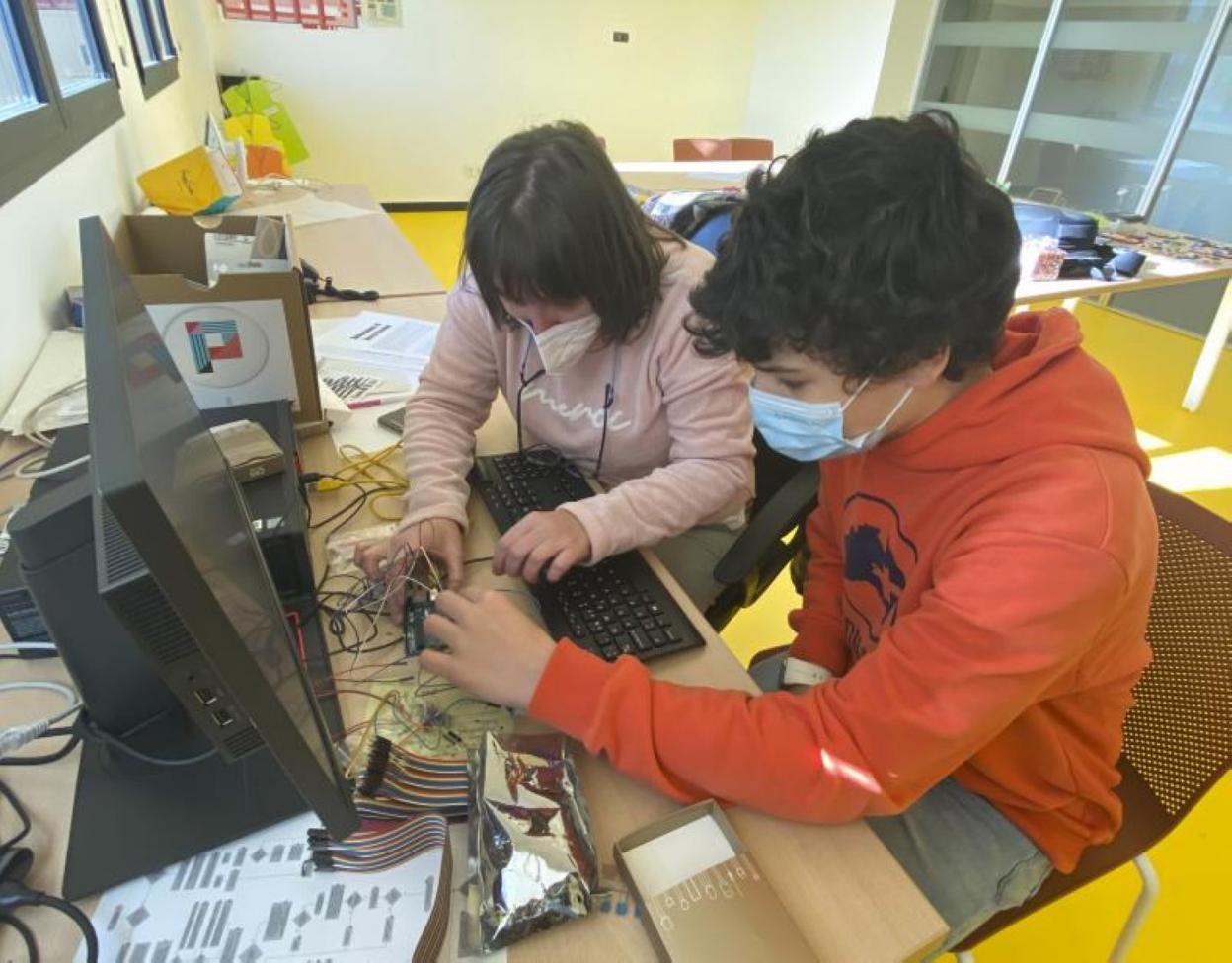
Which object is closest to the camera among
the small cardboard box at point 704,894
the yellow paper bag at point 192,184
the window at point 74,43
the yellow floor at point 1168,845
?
the small cardboard box at point 704,894

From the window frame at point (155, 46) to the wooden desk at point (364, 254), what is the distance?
20.2 inches

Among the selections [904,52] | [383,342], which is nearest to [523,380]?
[383,342]

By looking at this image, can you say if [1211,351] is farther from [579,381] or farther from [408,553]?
[408,553]

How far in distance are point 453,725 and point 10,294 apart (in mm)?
1151

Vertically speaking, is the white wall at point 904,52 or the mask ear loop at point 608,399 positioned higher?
the white wall at point 904,52

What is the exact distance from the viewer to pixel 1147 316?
4.34m

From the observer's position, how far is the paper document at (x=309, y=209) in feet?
7.97

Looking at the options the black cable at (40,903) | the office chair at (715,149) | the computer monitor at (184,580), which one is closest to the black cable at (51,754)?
the black cable at (40,903)

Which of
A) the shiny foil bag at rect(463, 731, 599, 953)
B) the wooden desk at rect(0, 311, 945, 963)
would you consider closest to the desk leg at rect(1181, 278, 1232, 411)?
the wooden desk at rect(0, 311, 945, 963)

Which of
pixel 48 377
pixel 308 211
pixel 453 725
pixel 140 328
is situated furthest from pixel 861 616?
pixel 308 211

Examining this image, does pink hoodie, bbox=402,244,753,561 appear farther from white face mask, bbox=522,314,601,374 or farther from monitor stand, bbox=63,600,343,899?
monitor stand, bbox=63,600,343,899

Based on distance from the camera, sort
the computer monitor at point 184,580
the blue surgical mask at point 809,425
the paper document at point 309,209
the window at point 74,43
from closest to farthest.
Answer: the computer monitor at point 184,580 < the blue surgical mask at point 809,425 < the window at point 74,43 < the paper document at point 309,209

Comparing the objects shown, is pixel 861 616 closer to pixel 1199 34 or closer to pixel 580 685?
pixel 580 685

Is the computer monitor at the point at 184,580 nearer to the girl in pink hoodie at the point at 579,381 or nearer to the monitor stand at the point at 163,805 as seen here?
the monitor stand at the point at 163,805
